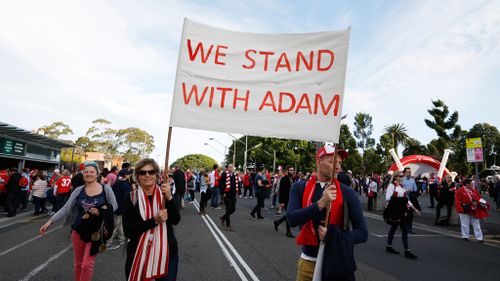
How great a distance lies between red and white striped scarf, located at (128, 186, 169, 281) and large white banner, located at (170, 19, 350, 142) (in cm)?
84

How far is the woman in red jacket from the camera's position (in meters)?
9.08

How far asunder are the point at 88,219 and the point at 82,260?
0.49m

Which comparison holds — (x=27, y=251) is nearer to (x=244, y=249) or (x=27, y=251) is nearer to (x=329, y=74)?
(x=244, y=249)

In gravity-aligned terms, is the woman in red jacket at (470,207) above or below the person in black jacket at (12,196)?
above

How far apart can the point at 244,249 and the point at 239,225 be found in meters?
3.48

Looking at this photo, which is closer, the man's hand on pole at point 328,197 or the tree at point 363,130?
the man's hand on pole at point 328,197

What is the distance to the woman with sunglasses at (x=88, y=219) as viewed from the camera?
3811 millimetres

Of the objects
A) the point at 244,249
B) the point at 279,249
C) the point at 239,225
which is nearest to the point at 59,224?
the point at 239,225

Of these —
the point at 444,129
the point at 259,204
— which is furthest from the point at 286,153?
the point at 259,204

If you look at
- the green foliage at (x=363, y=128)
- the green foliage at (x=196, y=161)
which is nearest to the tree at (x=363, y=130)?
the green foliage at (x=363, y=128)

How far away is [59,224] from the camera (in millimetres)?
10164

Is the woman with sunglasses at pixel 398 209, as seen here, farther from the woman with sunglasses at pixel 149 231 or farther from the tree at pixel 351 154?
the tree at pixel 351 154

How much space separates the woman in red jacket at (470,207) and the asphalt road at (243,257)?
43 cm

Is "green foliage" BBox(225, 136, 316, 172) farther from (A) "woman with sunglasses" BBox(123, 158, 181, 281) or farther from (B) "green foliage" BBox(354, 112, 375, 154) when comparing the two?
(A) "woman with sunglasses" BBox(123, 158, 181, 281)
